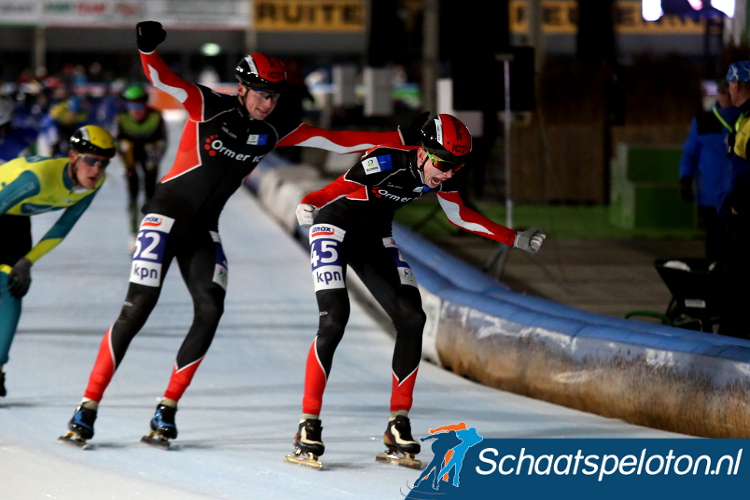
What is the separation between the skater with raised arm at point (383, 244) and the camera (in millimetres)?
4703

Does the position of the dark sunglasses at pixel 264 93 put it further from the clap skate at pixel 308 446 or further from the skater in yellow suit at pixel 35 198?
the clap skate at pixel 308 446

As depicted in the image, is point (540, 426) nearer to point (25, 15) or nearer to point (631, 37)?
point (25, 15)

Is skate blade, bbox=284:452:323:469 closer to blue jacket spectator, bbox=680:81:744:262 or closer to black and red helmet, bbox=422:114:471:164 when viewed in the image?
black and red helmet, bbox=422:114:471:164

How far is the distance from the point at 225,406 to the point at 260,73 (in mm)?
1918

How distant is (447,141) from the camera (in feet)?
15.3

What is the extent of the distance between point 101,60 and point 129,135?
35.8 metres

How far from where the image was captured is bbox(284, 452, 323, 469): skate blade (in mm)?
4602

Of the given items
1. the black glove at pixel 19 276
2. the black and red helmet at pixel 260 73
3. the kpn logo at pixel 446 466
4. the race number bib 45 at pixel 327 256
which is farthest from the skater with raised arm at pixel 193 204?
the kpn logo at pixel 446 466

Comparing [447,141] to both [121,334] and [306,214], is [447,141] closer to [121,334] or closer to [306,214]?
[306,214]

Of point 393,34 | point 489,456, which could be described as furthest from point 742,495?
point 393,34

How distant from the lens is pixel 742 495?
11.7ft

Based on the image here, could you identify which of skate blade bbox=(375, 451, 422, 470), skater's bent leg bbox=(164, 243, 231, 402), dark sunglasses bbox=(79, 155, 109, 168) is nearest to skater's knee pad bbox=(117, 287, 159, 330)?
skater's bent leg bbox=(164, 243, 231, 402)

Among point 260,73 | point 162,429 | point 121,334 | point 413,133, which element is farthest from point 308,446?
point 260,73

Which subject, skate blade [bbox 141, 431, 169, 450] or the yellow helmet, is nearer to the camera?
skate blade [bbox 141, 431, 169, 450]
